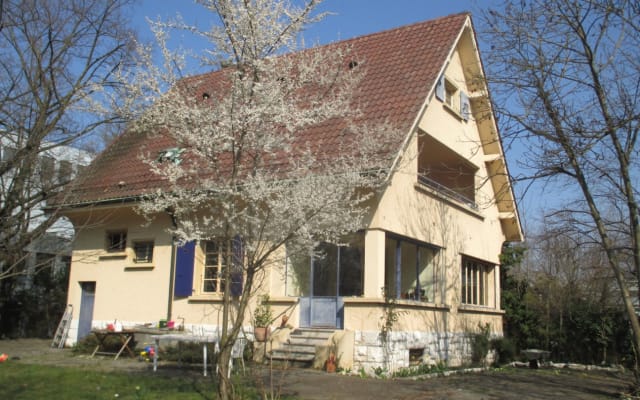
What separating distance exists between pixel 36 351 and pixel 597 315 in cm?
1649

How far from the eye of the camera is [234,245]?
7633 millimetres

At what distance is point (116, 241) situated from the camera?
1691 centimetres

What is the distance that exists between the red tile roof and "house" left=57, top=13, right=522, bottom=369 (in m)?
0.05

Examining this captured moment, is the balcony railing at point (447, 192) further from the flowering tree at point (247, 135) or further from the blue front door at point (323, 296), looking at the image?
the flowering tree at point (247, 135)

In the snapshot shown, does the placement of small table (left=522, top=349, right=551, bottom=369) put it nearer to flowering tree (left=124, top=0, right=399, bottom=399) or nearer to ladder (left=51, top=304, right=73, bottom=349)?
flowering tree (left=124, top=0, right=399, bottom=399)

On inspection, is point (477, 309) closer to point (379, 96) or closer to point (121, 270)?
point (379, 96)

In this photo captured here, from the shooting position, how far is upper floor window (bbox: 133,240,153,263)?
16141 mm

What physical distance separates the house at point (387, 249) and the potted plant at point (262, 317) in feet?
0.59

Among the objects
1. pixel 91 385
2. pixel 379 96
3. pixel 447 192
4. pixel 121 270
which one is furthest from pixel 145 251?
pixel 447 192

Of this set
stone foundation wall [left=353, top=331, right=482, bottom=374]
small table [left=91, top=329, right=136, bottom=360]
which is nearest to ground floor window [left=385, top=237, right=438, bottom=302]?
stone foundation wall [left=353, top=331, right=482, bottom=374]

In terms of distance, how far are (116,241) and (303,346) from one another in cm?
704

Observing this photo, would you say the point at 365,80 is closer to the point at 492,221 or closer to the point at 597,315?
the point at 492,221

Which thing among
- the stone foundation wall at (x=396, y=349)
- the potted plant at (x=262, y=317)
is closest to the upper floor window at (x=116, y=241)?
the potted plant at (x=262, y=317)

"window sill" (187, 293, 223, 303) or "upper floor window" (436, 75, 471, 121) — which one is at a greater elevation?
"upper floor window" (436, 75, 471, 121)
